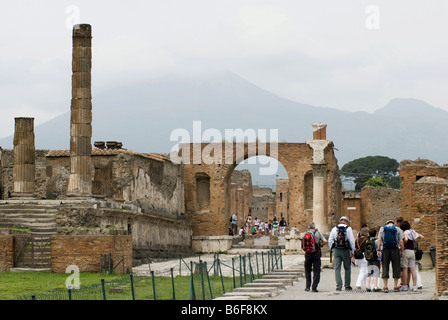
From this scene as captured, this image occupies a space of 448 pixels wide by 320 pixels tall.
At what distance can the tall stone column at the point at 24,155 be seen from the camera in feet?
116

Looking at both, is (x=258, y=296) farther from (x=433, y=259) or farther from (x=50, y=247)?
(x=50, y=247)

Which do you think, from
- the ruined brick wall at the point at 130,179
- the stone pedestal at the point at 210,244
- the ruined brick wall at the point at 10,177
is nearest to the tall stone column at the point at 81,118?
the ruined brick wall at the point at 130,179

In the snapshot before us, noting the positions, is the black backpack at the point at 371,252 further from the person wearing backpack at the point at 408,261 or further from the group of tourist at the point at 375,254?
the person wearing backpack at the point at 408,261

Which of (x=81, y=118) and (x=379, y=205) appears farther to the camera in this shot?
(x=379, y=205)

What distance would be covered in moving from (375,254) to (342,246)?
0.72 m

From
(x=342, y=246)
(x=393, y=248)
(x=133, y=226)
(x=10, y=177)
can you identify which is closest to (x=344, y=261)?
(x=342, y=246)

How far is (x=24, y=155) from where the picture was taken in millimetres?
35625

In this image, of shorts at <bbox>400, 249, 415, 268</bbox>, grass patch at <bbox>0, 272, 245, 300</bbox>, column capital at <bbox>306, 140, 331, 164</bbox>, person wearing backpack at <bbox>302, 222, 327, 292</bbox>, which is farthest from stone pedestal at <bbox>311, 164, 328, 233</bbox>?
shorts at <bbox>400, 249, 415, 268</bbox>

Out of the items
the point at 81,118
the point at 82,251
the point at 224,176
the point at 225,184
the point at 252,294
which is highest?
the point at 81,118

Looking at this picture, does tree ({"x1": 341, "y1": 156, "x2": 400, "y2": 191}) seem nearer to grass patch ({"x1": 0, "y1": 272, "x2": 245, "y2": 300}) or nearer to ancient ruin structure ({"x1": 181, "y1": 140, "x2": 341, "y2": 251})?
ancient ruin structure ({"x1": 181, "y1": 140, "x2": 341, "y2": 251})

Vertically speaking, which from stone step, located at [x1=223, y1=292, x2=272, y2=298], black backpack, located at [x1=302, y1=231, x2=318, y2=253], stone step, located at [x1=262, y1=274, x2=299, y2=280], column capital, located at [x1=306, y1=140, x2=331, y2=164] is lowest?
stone step, located at [x1=223, y1=292, x2=272, y2=298]

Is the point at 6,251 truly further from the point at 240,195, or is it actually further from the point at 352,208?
the point at 240,195

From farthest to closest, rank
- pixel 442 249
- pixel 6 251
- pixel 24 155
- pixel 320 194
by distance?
pixel 320 194 → pixel 24 155 → pixel 6 251 → pixel 442 249

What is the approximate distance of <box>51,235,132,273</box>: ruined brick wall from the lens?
2567cm
